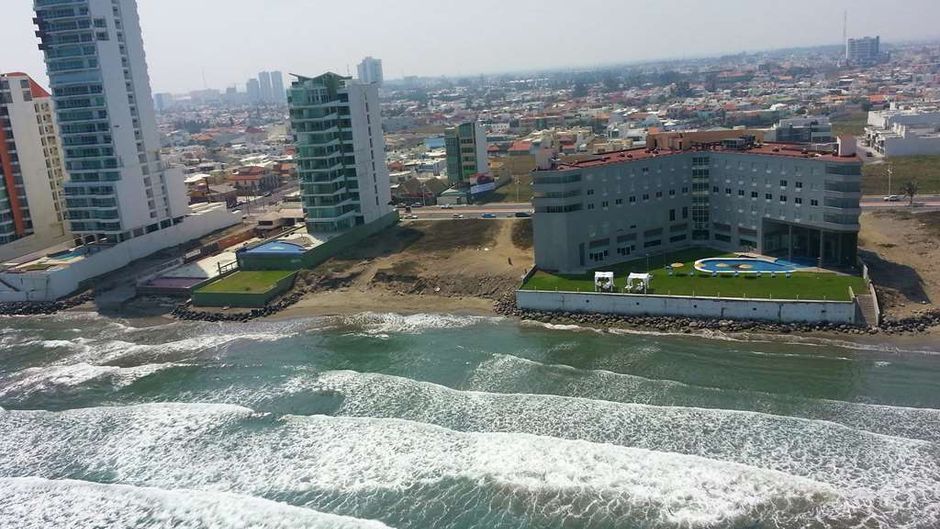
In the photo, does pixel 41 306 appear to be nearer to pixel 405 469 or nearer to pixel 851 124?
pixel 405 469

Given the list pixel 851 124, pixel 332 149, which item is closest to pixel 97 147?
pixel 332 149

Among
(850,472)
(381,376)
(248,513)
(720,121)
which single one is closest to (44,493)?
(248,513)

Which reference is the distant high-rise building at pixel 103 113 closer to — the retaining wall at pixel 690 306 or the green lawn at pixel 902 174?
the retaining wall at pixel 690 306

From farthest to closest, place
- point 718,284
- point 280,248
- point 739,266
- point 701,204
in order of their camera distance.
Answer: point 280,248, point 701,204, point 739,266, point 718,284

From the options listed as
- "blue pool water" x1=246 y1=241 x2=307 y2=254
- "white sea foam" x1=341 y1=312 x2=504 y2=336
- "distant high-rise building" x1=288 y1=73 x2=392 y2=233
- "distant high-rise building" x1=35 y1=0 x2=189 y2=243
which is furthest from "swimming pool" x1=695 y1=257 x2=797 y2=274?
"distant high-rise building" x1=35 y1=0 x2=189 y2=243

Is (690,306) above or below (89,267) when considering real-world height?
below

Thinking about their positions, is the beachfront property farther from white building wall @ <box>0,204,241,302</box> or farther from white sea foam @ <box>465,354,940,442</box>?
white sea foam @ <box>465,354,940,442</box>
